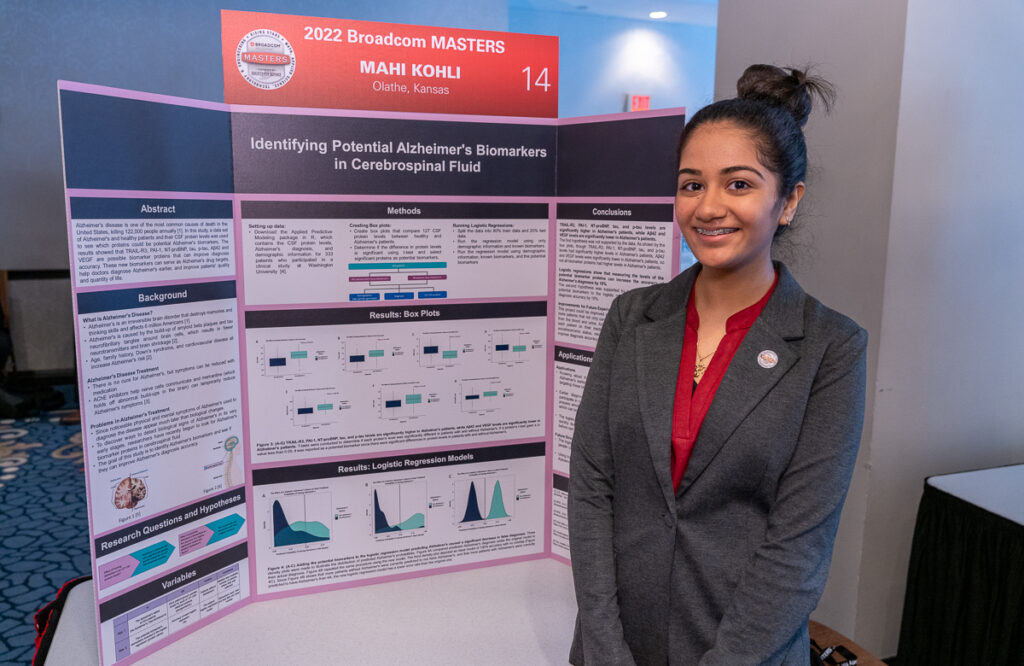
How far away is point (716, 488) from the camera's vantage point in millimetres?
1211

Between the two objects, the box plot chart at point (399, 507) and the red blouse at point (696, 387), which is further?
the box plot chart at point (399, 507)

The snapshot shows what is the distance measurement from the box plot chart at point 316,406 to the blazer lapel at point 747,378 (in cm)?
105

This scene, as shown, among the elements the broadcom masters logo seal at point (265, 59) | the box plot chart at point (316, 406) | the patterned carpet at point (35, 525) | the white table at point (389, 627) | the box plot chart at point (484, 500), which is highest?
the broadcom masters logo seal at point (265, 59)

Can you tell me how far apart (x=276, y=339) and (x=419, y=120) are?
678mm

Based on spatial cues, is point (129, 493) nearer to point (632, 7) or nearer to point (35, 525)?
point (35, 525)

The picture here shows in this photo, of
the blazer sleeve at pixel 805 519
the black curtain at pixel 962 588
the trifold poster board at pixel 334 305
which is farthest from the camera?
the black curtain at pixel 962 588

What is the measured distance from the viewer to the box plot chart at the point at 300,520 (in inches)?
76.5

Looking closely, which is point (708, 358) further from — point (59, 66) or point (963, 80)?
point (59, 66)

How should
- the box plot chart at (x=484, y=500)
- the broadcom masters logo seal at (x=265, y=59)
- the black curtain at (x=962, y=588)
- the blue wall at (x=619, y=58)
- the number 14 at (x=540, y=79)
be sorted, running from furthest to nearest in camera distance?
1. the blue wall at (x=619, y=58)
2. the box plot chart at (x=484, y=500)
3. the number 14 at (x=540, y=79)
4. the black curtain at (x=962, y=588)
5. the broadcom masters logo seal at (x=265, y=59)

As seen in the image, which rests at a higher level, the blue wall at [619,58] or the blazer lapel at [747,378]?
the blue wall at [619,58]

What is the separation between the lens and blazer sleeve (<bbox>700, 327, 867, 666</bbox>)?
116 cm

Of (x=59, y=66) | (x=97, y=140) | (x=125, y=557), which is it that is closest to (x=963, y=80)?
(x=97, y=140)

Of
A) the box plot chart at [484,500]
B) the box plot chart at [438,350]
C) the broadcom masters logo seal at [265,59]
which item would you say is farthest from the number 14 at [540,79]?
the box plot chart at [484,500]

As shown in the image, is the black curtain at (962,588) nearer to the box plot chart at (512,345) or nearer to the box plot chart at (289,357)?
the box plot chart at (512,345)
